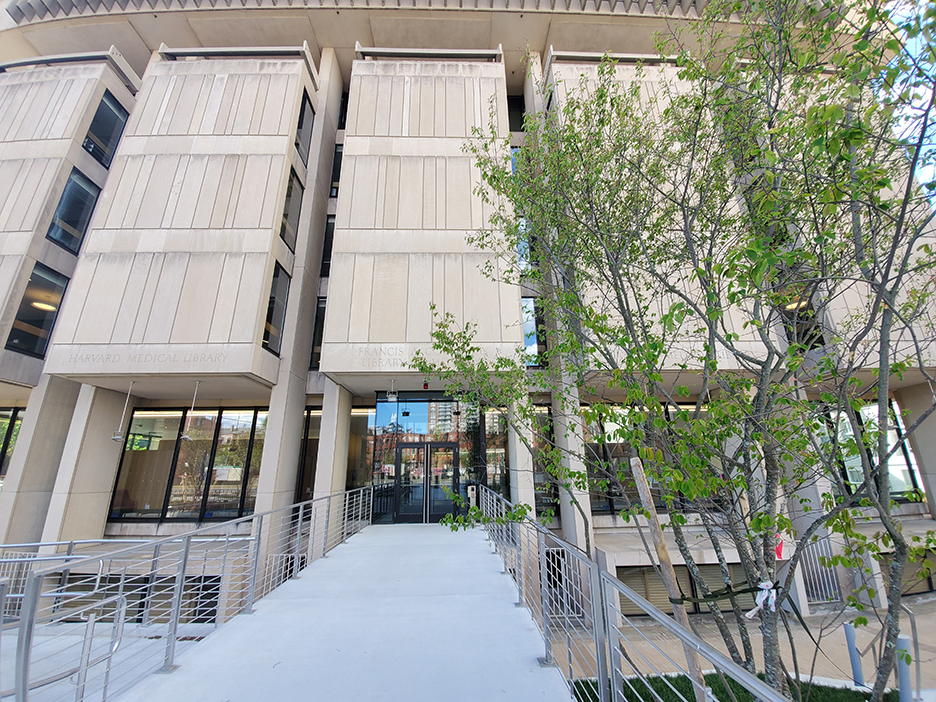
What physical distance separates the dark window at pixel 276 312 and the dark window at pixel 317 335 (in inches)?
56.3

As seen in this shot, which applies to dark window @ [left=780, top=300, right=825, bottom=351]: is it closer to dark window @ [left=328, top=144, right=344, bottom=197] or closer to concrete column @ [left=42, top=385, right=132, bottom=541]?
dark window @ [left=328, top=144, right=344, bottom=197]

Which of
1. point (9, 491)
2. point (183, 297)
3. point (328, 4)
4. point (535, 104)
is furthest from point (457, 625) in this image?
point (328, 4)

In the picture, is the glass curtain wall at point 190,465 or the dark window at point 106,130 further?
the dark window at point 106,130

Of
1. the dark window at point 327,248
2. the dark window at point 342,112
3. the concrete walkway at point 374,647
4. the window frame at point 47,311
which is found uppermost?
the dark window at point 342,112

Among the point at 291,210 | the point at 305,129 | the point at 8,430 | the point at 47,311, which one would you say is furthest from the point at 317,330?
the point at 8,430

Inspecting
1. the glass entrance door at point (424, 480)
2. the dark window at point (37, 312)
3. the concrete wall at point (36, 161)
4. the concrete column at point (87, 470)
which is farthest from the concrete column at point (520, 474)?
the dark window at point (37, 312)

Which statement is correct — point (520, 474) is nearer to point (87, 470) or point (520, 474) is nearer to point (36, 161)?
point (87, 470)

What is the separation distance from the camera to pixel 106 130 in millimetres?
13289

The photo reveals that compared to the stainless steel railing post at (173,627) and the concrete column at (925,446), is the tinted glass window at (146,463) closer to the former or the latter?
the stainless steel railing post at (173,627)

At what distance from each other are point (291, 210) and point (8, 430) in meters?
10.8

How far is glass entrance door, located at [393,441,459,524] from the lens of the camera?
1197 cm

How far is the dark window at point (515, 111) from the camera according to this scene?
15769 millimetres

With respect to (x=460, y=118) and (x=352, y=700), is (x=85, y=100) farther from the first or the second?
(x=352, y=700)

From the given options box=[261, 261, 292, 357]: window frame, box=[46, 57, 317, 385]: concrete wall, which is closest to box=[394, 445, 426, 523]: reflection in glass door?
box=[46, 57, 317, 385]: concrete wall
